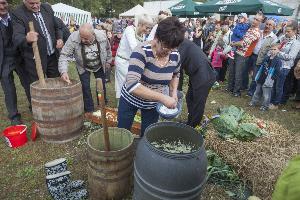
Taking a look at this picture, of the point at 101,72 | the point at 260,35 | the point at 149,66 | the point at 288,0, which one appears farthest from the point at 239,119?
the point at 288,0

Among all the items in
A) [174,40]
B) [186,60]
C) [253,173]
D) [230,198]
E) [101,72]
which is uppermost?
[174,40]

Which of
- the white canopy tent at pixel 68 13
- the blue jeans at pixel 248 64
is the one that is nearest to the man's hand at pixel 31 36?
the blue jeans at pixel 248 64

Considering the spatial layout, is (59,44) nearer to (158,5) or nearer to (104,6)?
(158,5)

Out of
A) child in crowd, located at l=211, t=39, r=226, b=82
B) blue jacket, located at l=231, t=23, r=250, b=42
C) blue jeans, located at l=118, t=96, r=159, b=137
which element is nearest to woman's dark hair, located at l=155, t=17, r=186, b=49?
blue jeans, located at l=118, t=96, r=159, b=137

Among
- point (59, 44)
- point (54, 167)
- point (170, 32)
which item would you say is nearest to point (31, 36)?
point (59, 44)

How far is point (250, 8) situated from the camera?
33.9ft

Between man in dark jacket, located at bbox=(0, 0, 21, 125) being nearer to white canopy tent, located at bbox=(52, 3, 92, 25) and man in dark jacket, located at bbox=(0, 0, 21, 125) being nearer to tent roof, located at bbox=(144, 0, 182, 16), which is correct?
white canopy tent, located at bbox=(52, 3, 92, 25)

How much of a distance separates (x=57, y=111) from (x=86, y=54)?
1.34m

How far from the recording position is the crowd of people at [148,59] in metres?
2.80

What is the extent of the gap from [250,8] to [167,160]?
31.2ft

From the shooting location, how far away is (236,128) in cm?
411

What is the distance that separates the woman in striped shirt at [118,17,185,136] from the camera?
8.38ft

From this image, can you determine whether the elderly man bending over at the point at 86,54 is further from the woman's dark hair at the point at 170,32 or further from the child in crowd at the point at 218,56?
the child in crowd at the point at 218,56

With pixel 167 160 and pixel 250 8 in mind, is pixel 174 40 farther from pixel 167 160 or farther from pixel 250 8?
pixel 250 8
